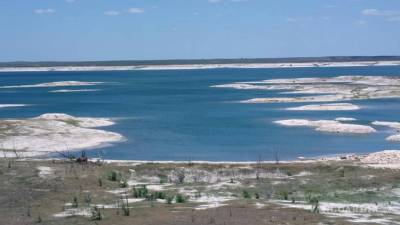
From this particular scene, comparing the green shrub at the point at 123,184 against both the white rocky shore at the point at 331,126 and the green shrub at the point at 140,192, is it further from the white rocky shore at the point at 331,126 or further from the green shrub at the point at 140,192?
the white rocky shore at the point at 331,126

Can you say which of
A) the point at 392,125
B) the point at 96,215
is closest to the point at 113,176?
the point at 96,215

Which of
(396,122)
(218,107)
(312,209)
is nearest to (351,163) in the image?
(312,209)

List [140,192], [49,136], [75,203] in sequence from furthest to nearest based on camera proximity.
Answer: [49,136] → [140,192] → [75,203]

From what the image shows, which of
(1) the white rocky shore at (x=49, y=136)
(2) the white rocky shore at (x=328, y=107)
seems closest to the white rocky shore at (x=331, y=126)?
(2) the white rocky shore at (x=328, y=107)

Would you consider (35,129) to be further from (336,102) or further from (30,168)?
(336,102)

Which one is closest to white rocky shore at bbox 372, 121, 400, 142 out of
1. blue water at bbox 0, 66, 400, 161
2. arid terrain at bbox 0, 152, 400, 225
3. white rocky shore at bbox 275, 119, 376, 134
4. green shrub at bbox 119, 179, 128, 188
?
blue water at bbox 0, 66, 400, 161

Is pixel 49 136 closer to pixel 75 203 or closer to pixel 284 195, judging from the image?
pixel 75 203
